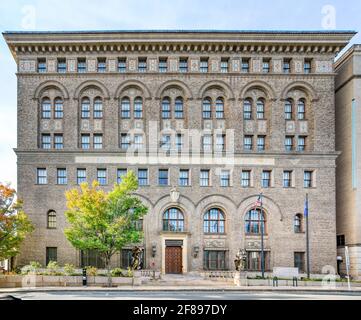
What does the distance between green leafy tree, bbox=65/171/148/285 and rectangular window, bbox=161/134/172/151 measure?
867cm

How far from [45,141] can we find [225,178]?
1830 cm

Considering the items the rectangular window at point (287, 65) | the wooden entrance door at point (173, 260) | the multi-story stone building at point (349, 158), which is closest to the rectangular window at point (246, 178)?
the wooden entrance door at point (173, 260)

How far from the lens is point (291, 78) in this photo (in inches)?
1839

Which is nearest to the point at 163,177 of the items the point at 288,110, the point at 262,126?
the point at 262,126

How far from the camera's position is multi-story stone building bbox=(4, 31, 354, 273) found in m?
44.6

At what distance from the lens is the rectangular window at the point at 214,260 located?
44188 mm

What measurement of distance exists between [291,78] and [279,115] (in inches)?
158

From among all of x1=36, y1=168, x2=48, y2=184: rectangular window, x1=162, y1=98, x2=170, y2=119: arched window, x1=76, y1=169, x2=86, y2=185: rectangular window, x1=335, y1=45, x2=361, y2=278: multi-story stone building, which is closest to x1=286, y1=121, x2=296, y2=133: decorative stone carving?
x1=335, y1=45, x2=361, y2=278: multi-story stone building

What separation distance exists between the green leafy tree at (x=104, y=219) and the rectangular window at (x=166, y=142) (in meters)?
8.67

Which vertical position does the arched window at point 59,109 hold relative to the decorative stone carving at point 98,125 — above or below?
above

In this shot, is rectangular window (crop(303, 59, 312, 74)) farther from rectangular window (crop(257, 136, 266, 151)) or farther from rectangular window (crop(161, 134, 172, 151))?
rectangular window (crop(161, 134, 172, 151))

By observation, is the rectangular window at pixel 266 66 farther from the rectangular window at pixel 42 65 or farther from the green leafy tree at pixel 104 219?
Answer: the rectangular window at pixel 42 65

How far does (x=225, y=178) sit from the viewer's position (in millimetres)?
45562
